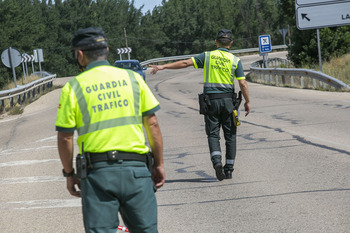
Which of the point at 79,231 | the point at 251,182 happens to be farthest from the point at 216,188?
the point at 79,231

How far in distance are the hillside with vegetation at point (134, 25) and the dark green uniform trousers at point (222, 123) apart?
68.5 meters

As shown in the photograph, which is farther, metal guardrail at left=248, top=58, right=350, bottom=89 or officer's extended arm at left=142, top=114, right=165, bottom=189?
metal guardrail at left=248, top=58, right=350, bottom=89

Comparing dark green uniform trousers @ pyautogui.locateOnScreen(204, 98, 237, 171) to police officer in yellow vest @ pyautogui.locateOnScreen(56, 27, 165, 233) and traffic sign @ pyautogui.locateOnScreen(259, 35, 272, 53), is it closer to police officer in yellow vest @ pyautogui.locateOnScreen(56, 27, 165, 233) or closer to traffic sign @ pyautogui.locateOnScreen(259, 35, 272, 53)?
police officer in yellow vest @ pyautogui.locateOnScreen(56, 27, 165, 233)

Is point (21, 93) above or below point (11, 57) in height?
below

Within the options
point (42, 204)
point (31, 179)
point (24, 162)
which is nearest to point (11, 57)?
point (24, 162)

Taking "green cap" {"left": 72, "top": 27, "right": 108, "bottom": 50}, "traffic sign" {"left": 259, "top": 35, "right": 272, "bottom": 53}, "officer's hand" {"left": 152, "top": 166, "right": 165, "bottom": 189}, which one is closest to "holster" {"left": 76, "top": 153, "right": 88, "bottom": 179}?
"officer's hand" {"left": 152, "top": 166, "right": 165, "bottom": 189}

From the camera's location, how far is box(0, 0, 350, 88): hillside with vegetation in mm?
83188

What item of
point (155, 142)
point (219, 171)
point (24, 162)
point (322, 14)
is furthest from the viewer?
point (322, 14)

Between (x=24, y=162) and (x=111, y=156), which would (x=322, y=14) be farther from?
(x=111, y=156)

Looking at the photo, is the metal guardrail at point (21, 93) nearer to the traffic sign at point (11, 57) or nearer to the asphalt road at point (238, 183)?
the traffic sign at point (11, 57)

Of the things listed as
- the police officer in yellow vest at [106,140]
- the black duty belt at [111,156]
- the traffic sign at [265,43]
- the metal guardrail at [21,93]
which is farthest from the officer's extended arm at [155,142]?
the traffic sign at [265,43]

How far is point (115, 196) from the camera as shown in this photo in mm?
3654

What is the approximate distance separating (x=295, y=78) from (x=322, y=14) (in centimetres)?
482

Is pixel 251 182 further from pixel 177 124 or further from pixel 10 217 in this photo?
pixel 177 124
